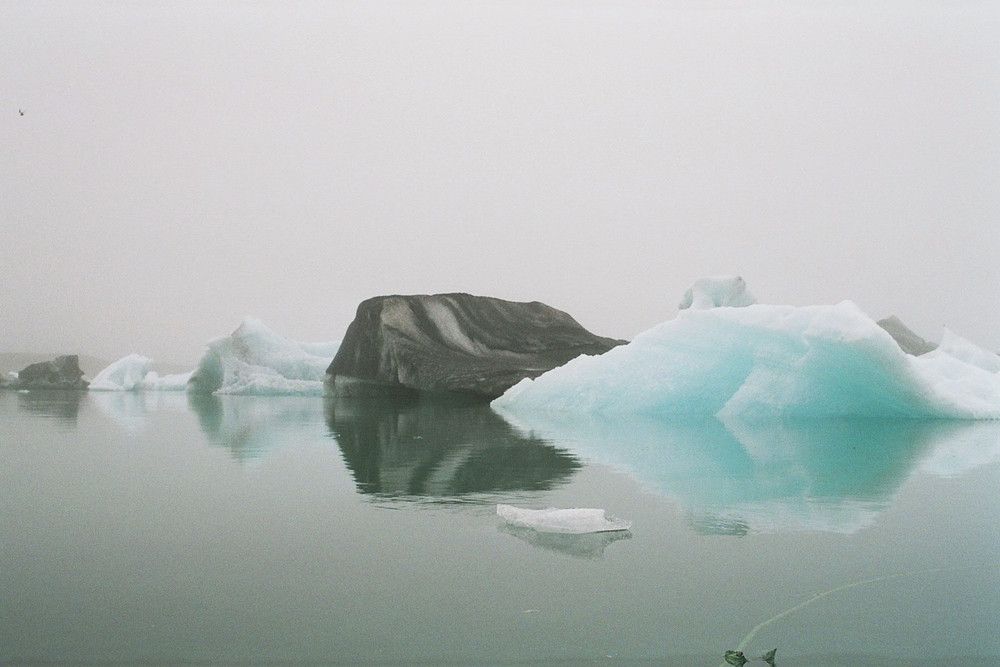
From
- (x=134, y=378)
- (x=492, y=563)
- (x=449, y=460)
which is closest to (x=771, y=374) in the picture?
(x=449, y=460)

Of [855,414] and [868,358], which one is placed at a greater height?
[868,358]

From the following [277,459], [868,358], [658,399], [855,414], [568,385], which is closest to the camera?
[277,459]

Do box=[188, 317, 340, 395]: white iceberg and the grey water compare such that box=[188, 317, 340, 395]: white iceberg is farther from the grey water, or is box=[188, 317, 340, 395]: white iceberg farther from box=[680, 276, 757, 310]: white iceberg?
the grey water

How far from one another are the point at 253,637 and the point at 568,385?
11428 mm

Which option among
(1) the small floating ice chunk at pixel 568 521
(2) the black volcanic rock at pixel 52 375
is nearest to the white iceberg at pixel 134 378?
(2) the black volcanic rock at pixel 52 375

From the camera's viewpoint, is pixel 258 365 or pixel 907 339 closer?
pixel 258 365

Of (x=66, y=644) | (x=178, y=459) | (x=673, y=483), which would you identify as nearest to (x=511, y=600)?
(x=66, y=644)

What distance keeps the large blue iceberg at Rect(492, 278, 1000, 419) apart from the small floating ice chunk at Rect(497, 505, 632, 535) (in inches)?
290

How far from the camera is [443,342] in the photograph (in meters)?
23.5

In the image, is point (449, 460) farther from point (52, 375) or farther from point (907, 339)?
point (52, 375)

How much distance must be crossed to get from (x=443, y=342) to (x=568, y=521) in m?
20.2

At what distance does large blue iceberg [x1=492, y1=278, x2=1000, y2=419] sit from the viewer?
1021 centimetres

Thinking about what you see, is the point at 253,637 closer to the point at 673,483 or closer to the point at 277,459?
the point at 673,483

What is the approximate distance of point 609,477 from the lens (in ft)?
16.8
